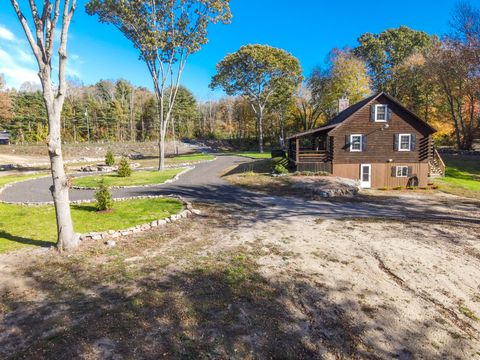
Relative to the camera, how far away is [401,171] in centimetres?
2738

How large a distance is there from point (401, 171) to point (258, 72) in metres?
26.5

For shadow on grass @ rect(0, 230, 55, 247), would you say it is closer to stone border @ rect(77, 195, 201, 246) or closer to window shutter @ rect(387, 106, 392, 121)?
stone border @ rect(77, 195, 201, 246)

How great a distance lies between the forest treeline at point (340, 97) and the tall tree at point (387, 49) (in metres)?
0.17

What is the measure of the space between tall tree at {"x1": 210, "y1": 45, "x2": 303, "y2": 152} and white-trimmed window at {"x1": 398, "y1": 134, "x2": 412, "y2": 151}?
76.3 feet

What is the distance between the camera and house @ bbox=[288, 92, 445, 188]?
26.8m

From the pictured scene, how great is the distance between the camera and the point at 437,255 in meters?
10.1

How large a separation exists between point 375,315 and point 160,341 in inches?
191

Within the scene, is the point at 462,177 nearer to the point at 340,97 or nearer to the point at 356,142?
the point at 356,142

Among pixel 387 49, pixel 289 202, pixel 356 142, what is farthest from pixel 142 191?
pixel 387 49

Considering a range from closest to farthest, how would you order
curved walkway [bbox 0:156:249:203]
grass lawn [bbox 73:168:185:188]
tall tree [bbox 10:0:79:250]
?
tall tree [bbox 10:0:79:250] → curved walkway [bbox 0:156:249:203] → grass lawn [bbox 73:168:185:188]

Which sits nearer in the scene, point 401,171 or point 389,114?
point 389,114

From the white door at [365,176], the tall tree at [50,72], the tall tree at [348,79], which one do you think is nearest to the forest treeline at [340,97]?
the tall tree at [348,79]

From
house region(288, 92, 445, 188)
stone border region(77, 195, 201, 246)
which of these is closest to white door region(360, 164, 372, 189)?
house region(288, 92, 445, 188)

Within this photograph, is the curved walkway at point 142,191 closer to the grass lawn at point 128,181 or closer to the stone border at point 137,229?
the grass lawn at point 128,181
